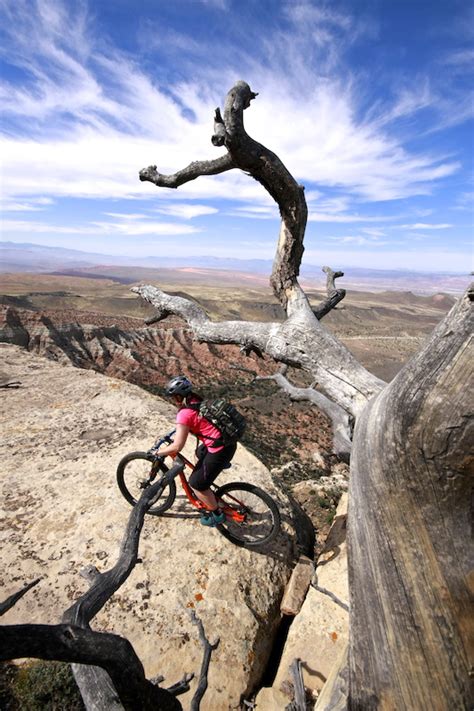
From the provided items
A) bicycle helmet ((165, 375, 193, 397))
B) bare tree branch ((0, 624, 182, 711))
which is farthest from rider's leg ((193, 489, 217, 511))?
bare tree branch ((0, 624, 182, 711))

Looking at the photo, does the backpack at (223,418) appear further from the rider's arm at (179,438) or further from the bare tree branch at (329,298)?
the bare tree branch at (329,298)

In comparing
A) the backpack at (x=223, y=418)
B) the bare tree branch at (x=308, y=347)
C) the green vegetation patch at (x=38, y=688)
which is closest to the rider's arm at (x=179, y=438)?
the backpack at (x=223, y=418)

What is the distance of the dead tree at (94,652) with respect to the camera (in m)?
1.53

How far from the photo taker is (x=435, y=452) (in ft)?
4.96

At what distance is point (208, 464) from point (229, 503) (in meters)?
1.44

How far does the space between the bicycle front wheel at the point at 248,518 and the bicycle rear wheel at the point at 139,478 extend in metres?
0.91

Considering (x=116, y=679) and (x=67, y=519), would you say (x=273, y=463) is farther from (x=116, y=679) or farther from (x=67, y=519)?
(x=116, y=679)

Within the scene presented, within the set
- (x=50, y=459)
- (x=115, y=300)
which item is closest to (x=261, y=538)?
(x=50, y=459)

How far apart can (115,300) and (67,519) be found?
69961 mm

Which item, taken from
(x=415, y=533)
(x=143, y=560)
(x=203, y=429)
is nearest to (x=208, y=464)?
(x=203, y=429)

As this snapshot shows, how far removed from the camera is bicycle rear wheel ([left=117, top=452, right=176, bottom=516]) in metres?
5.50

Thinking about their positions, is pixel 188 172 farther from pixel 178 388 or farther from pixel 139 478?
pixel 139 478

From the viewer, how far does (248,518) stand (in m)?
6.17

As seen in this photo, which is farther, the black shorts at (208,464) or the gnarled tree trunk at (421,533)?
the black shorts at (208,464)
